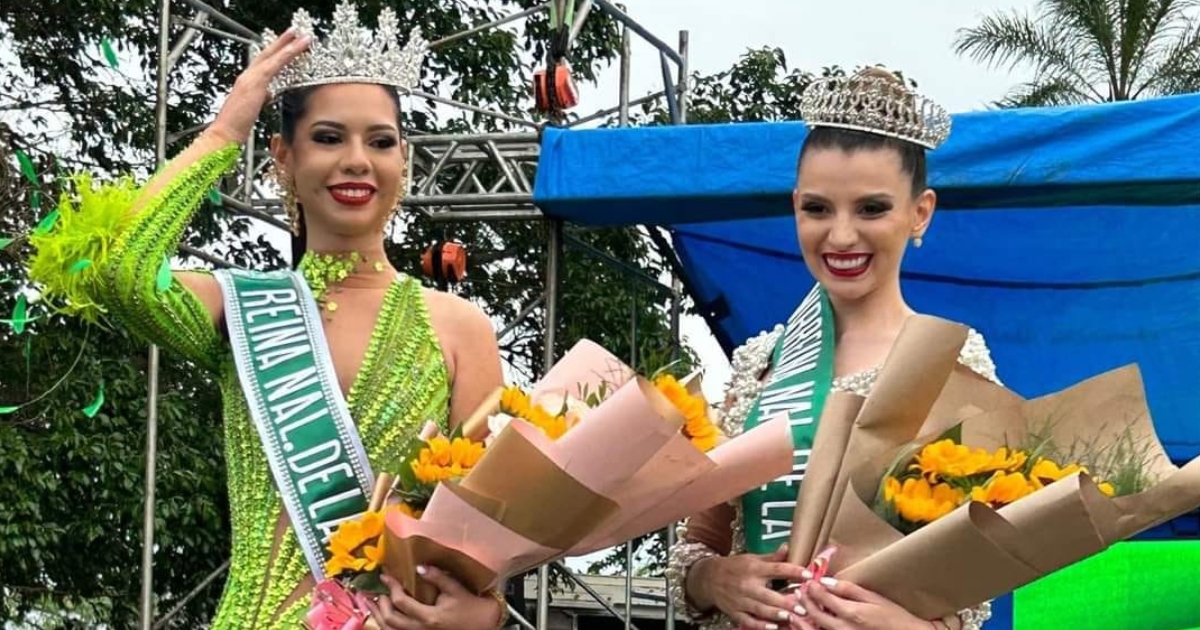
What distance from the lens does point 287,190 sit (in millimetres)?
2922

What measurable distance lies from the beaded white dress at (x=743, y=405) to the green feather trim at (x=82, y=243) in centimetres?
91

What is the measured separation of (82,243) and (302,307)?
34 cm

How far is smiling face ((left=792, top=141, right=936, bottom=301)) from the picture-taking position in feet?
9.02

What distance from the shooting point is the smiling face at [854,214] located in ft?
9.02

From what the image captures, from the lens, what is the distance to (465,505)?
2.27m

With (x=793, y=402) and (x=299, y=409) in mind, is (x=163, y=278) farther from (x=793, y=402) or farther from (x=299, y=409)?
(x=793, y=402)

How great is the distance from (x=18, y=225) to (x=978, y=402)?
6815 millimetres

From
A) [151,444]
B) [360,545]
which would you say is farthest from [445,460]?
[151,444]

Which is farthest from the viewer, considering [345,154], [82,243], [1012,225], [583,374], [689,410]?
[1012,225]

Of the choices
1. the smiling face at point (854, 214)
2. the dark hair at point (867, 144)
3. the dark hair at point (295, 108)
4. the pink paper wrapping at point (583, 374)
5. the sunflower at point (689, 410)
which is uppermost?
the dark hair at point (295, 108)

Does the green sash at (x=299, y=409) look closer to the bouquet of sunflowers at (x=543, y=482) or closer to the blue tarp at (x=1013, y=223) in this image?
the bouquet of sunflowers at (x=543, y=482)

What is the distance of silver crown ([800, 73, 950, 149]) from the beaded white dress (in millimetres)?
303

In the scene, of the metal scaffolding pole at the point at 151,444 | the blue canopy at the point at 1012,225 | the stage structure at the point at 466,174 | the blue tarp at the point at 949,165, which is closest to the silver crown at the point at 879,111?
the blue canopy at the point at 1012,225

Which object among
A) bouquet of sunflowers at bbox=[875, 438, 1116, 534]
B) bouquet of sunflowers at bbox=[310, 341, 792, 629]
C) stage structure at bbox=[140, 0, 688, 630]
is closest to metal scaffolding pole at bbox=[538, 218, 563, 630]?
stage structure at bbox=[140, 0, 688, 630]
